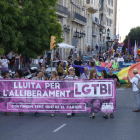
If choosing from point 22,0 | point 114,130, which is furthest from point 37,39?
point 114,130

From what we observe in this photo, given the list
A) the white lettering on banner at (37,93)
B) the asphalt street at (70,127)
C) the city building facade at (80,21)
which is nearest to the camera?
the asphalt street at (70,127)

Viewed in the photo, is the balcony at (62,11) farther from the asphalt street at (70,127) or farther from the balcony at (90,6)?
the asphalt street at (70,127)

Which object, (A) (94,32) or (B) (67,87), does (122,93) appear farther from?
(A) (94,32)

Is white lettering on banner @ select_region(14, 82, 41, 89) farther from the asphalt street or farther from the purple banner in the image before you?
the asphalt street

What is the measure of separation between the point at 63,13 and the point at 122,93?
96.8 ft

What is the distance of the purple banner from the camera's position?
11570 millimetres

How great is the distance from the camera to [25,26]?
84.7 ft

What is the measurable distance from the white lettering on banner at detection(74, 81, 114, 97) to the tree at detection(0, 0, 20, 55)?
432 inches

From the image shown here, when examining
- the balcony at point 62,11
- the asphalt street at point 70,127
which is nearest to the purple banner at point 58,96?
the asphalt street at point 70,127

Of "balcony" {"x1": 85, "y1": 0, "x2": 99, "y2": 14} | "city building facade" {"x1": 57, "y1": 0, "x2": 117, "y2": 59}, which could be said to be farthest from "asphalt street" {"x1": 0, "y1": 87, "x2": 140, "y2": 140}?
"balcony" {"x1": 85, "y1": 0, "x2": 99, "y2": 14}

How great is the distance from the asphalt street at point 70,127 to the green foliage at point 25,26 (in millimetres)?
10607

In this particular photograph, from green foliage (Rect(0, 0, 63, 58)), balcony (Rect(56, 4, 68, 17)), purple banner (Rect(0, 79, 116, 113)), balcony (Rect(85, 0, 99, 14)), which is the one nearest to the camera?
purple banner (Rect(0, 79, 116, 113))

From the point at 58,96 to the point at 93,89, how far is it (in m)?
1.16

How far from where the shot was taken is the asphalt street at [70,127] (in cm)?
885
